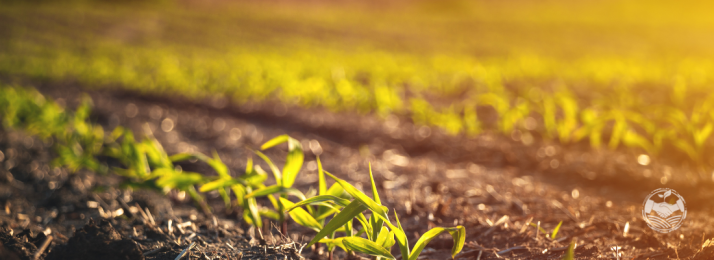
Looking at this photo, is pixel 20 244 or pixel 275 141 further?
pixel 275 141

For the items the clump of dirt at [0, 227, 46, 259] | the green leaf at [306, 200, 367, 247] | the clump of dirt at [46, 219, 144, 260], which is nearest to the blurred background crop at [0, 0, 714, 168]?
the green leaf at [306, 200, 367, 247]

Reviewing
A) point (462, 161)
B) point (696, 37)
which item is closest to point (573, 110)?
point (462, 161)

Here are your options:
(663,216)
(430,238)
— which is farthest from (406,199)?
(663,216)

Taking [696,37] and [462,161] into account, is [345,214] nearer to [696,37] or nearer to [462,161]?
[462,161]

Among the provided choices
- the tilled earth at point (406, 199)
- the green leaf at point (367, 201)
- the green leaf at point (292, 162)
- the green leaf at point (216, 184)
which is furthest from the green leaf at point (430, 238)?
the green leaf at point (216, 184)

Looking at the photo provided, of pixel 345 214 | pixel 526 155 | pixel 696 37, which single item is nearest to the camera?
pixel 345 214

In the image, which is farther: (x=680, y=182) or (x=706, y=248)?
(x=680, y=182)

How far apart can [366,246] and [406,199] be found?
853mm

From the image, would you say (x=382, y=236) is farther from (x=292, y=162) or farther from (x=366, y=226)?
(x=292, y=162)

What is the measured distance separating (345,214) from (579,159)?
213 cm

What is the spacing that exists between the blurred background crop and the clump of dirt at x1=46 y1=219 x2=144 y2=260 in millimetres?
2568

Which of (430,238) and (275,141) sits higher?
(275,141)

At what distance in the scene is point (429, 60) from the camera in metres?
10.8

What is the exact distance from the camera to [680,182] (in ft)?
6.93
